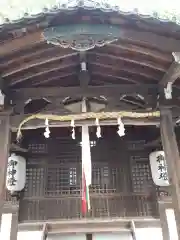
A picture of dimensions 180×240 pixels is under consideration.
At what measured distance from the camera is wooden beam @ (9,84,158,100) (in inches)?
276

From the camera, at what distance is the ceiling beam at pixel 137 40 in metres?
5.62

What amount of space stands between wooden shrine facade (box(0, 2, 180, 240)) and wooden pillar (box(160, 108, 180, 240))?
0.06 feet

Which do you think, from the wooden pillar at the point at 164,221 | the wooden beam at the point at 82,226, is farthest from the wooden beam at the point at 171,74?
the wooden beam at the point at 82,226

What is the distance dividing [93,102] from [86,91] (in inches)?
19.2

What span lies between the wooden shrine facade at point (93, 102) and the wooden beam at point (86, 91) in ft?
0.07

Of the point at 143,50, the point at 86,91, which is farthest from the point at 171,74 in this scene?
the point at 86,91

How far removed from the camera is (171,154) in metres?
6.39

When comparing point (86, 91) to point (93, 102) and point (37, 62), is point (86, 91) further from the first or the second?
point (37, 62)

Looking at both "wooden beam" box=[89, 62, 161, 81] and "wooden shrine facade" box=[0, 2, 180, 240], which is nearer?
"wooden shrine facade" box=[0, 2, 180, 240]

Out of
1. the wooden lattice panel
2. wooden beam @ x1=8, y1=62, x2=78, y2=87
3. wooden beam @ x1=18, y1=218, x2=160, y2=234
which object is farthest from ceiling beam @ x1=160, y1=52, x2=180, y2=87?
wooden beam @ x1=18, y1=218, x2=160, y2=234

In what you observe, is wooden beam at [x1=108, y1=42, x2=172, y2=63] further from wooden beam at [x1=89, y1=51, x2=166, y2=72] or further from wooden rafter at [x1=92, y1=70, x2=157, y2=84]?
wooden rafter at [x1=92, y1=70, x2=157, y2=84]

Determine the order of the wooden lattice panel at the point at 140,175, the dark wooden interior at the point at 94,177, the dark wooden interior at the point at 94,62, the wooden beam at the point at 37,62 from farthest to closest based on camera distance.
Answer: the wooden lattice panel at the point at 140,175
the dark wooden interior at the point at 94,177
the wooden beam at the point at 37,62
the dark wooden interior at the point at 94,62

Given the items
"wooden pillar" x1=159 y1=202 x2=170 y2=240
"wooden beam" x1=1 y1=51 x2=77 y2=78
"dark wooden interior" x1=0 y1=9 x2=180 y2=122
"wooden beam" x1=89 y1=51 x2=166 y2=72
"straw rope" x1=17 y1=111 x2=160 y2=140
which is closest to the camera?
"dark wooden interior" x1=0 y1=9 x2=180 y2=122

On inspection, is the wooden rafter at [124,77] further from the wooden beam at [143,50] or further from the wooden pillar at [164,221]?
the wooden pillar at [164,221]
